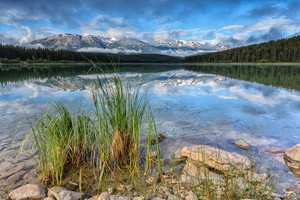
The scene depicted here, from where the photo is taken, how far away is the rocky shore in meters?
3.62

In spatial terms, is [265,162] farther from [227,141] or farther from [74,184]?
[74,184]

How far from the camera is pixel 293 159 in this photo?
514 cm

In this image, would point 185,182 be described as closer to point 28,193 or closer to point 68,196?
point 68,196

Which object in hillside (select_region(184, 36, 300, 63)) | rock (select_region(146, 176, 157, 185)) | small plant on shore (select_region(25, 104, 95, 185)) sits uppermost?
hillside (select_region(184, 36, 300, 63))

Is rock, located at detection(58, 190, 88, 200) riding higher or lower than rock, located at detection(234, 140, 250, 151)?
higher

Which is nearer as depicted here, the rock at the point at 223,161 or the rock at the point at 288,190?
the rock at the point at 288,190

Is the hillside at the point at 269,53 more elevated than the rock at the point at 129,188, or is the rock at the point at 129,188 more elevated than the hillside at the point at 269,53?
the hillside at the point at 269,53

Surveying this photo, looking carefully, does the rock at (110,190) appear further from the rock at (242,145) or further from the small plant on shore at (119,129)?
the rock at (242,145)

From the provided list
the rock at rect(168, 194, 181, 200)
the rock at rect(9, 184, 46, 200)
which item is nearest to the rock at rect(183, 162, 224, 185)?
the rock at rect(168, 194, 181, 200)

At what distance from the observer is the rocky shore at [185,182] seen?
3.62 metres

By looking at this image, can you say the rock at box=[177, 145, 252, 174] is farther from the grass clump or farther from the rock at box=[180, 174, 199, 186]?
the grass clump

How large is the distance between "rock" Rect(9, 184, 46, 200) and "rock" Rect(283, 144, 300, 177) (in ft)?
16.2

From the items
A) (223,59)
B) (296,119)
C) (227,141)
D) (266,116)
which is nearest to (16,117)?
(227,141)

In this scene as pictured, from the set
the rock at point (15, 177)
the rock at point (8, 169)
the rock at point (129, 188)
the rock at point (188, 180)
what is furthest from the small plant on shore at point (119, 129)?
the rock at point (8, 169)
